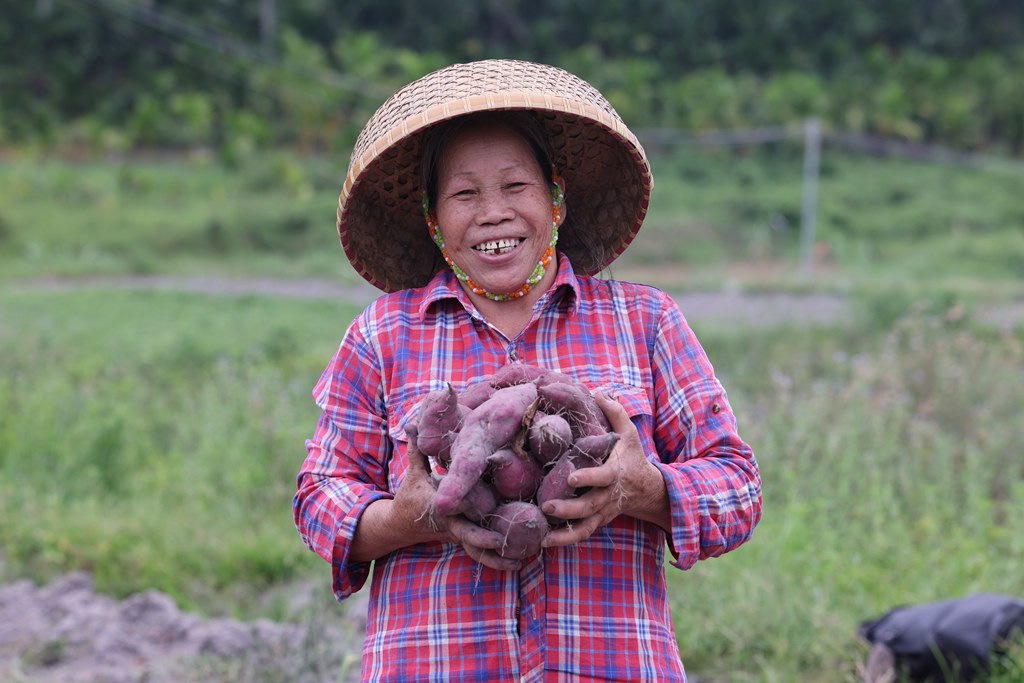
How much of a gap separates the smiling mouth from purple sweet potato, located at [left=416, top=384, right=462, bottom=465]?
1.08ft

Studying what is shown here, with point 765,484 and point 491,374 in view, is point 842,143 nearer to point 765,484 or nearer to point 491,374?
point 765,484

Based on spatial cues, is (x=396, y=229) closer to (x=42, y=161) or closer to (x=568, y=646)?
(x=568, y=646)

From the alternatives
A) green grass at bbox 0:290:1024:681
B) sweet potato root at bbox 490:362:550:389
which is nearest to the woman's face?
sweet potato root at bbox 490:362:550:389

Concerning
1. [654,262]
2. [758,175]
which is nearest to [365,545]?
[654,262]

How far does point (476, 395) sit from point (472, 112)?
0.47 metres

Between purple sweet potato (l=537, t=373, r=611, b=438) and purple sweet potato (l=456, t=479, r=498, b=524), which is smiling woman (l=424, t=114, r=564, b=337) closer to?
purple sweet potato (l=537, t=373, r=611, b=438)

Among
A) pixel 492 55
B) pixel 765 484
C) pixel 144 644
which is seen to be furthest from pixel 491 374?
pixel 492 55

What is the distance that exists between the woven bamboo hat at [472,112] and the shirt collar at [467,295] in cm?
23

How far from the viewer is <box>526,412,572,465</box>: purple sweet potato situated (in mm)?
1607

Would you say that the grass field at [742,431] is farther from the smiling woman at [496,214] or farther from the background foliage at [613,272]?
the smiling woman at [496,214]

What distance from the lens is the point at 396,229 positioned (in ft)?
7.30

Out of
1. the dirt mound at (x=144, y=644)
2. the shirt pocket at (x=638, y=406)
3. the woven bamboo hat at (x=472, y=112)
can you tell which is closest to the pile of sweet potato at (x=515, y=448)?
the shirt pocket at (x=638, y=406)

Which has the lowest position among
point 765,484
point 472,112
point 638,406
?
point 765,484

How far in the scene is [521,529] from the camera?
1579 millimetres
